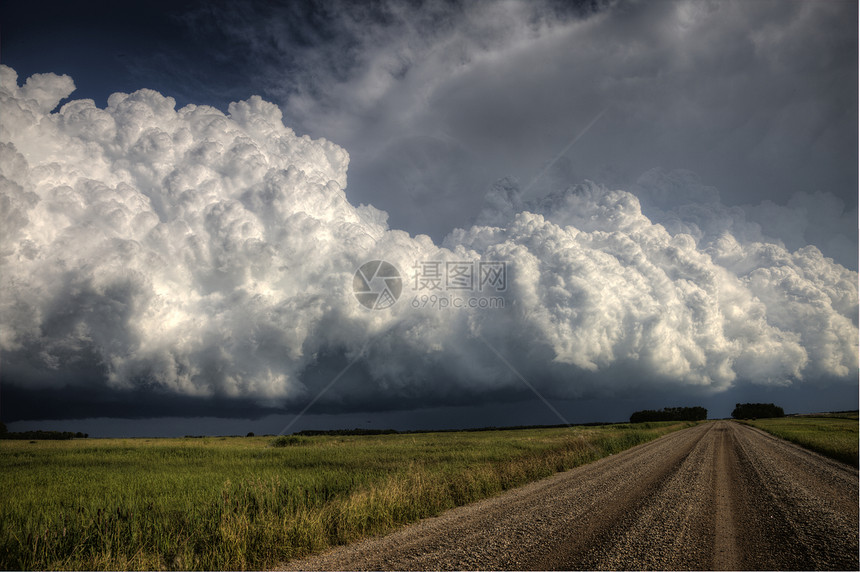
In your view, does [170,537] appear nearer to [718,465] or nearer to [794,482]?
[794,482]

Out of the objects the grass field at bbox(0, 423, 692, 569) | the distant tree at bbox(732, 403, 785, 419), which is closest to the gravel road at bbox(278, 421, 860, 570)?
the grass field at bbox(0, 423, 692, 569)

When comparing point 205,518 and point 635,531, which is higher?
point 635,531

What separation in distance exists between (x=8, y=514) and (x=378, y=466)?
15509 millimetres

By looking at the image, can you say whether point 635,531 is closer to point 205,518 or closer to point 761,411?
point 205,518

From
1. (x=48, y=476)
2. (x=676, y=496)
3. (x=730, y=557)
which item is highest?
(x=730, y=557)

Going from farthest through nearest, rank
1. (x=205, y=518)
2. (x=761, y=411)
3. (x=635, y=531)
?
1. (x=761, y=411)
2. (x=205, y=518)
3. (x=635, y=531)

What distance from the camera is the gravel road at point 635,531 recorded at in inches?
319

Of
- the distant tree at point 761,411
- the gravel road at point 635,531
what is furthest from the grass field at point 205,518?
the distant tree at point 761,411

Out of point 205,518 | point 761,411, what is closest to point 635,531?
point 205,518

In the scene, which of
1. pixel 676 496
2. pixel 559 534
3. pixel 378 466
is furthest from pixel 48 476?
pixel 676 496

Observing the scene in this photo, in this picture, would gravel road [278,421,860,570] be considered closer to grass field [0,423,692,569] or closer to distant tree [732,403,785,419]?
grass field [0,423,692,569]

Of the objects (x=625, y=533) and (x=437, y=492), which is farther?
(x=437, y=492)

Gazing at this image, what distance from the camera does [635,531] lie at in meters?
9.83

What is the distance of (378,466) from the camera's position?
23875 mm
